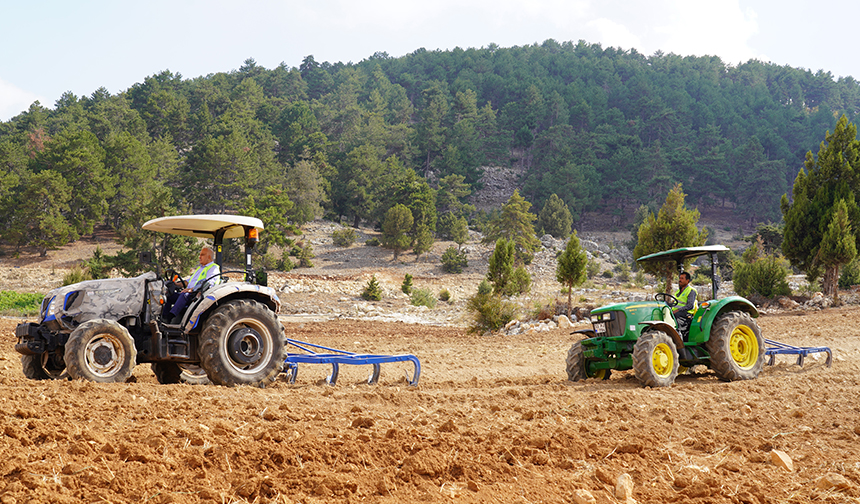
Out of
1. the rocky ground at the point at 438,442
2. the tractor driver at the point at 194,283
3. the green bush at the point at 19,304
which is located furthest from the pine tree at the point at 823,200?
the green bush at the point at 19,304

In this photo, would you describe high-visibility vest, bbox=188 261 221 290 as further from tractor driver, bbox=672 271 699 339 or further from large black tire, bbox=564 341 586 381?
tractor driver, bbox=672 271 699 339

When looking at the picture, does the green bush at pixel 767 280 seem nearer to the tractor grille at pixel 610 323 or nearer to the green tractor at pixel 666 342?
the green tractor at pixel 666 342

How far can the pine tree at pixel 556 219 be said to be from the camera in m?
69.7

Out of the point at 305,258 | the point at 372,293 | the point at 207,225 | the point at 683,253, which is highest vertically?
the point at 207,225

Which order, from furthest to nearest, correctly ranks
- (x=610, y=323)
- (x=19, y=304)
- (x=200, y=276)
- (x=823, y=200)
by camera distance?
(x=19, y=304) → (x=823, y=200) → (x=610, y=323) → (x=200, y=276)

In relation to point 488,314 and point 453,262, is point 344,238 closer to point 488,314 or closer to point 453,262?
point 453,262

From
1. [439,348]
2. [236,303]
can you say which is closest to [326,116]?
[439,348]

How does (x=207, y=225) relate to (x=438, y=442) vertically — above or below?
above

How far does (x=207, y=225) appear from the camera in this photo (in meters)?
8.33

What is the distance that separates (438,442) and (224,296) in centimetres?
398

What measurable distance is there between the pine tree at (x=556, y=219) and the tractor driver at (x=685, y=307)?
6104cm

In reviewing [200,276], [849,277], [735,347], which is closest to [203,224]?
[200,276]

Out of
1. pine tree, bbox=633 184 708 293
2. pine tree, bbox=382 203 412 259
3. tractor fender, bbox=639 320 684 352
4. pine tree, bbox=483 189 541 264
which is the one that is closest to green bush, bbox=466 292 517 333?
pine tree, bbox=633 184 708 293

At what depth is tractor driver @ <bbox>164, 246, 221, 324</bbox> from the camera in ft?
25.5
